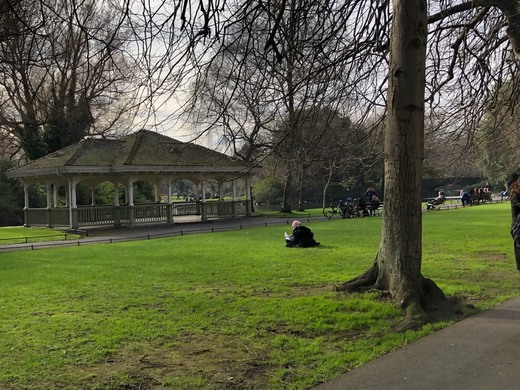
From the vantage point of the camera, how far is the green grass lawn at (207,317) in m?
5.09

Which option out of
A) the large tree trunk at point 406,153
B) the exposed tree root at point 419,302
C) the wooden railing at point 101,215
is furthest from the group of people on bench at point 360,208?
the large tree trunk at point 406,153

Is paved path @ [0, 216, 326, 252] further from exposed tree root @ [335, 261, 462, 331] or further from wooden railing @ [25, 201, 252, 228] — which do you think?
exposed tree root @ [335, 261, 462, 331]

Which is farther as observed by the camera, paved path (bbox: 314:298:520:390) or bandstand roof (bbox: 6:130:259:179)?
→ bandstand roof (bbox: 6:130:259:179)

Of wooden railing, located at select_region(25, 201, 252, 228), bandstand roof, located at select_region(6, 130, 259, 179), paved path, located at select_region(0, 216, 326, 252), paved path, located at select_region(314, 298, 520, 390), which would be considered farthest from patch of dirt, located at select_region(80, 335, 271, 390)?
wooden railing, located at select_region(25, 201, 252, 228)

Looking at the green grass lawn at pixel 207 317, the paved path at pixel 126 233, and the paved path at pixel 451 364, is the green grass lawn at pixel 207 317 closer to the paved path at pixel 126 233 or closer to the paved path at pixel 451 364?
the paved path at pixel 451 364

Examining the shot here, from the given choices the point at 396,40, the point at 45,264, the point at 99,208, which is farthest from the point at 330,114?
the point at 99,208

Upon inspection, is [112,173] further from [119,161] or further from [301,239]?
[301,239]

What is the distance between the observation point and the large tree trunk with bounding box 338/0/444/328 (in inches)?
290

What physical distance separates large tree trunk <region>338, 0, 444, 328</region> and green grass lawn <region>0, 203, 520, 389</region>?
1.65 ft

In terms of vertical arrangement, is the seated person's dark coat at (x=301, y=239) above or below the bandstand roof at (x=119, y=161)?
below

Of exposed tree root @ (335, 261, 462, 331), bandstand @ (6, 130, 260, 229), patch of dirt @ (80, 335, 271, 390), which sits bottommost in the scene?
patch of dirt @ (80, 335, 271, 390)

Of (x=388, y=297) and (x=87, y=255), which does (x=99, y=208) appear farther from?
(x=388, y=297)

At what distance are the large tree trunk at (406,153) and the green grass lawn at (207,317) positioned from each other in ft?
1.65

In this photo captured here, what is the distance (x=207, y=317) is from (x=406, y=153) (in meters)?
3.73
